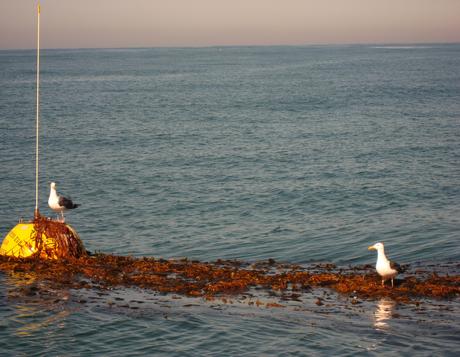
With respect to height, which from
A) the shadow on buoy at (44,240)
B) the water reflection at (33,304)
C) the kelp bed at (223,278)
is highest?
the shadow on buoy at (44,240)

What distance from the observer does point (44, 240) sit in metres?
21.1

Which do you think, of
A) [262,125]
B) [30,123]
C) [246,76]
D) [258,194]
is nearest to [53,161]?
[258,194]

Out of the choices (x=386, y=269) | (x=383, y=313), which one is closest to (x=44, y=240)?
(x=386, y=269)

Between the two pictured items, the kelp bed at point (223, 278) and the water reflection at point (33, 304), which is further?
the kelp bed at point (223, 278)

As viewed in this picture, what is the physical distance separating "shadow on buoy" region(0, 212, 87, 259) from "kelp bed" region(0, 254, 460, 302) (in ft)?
0.87

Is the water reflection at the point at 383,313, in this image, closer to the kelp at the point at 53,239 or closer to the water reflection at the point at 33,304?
the water reflection at the point at 33,304

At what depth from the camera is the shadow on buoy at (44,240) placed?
68.7ft

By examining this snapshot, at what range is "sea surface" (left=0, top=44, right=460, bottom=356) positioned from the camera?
53.8 ft

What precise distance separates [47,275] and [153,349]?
5.35 m

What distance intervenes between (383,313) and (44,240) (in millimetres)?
10130

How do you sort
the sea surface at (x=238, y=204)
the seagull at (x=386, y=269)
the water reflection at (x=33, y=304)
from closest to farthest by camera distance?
the sea surface at (x=238, y=204) < the water reflection at (x=33, y=304) < the seagull at (x=386, y=269)

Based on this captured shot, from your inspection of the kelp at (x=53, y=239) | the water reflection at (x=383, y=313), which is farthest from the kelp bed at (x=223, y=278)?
the water reflection at (x=383, y=313)

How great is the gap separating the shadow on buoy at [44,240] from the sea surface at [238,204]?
1200 millimetres

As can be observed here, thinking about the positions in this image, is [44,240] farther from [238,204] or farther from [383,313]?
[238,204]
